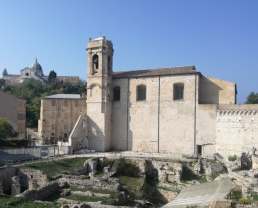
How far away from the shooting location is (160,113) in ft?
132

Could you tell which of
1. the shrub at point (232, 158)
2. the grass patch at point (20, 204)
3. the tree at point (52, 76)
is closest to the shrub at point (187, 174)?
the shrub at point (232, 158)

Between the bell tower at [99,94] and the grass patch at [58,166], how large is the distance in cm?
599

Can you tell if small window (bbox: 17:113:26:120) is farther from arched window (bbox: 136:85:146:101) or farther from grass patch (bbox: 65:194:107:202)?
grass patch (bbox: 65:194:107:202)

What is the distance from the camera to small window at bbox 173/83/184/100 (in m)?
39.7

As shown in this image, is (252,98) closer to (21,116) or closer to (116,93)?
(116,93)

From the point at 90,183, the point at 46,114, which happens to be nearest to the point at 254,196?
the point at 90,183

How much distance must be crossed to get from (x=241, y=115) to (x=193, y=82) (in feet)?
18.2

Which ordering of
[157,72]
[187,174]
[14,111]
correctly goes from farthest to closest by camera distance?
[14,111], [157,72], [187,174]

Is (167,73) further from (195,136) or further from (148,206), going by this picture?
(148,206)

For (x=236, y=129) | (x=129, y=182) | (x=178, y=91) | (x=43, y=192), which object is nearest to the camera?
(x=43, y=192)

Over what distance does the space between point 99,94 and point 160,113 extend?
6603mm

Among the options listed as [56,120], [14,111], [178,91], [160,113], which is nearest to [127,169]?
[160,113]

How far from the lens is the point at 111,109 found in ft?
141

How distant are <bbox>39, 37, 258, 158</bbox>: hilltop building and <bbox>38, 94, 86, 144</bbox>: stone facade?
9.90 ft
